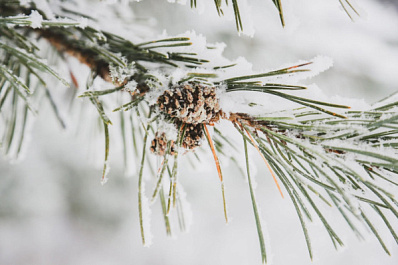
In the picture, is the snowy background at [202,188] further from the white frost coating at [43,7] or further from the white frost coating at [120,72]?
the white frost coating at [43,7]

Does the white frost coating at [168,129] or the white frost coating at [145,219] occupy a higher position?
the white frost coating at [168,129]

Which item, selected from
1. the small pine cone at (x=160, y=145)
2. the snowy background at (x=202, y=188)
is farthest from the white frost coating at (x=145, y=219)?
the snowy background at (x=202, y=188)

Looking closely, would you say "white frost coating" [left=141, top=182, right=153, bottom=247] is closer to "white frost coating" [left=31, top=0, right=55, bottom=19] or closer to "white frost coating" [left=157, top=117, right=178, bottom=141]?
"white frost coating" [left=157, top=117, right=178, bottom=141]

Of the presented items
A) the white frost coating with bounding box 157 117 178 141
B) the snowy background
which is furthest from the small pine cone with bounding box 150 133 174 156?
the snowy background

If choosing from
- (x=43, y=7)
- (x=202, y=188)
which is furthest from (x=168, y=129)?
(x=202, y=188)

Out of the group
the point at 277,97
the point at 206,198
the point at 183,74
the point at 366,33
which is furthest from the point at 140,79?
the point at 206,198

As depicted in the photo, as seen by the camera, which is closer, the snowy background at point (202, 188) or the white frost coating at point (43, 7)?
the white frost coating at point (43, 7)

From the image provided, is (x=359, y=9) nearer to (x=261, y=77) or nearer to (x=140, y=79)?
(x=261, y=77)

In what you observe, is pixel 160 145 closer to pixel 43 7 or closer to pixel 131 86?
pixel 131 86
